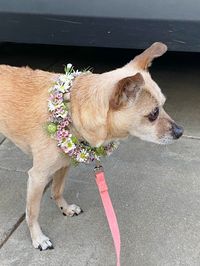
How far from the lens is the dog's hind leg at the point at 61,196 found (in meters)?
3.57

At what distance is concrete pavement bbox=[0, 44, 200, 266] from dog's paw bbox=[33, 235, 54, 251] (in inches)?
1.5

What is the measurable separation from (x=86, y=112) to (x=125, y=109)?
23cm

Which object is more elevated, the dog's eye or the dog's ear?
the dog's ear

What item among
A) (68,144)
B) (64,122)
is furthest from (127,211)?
(64,122)

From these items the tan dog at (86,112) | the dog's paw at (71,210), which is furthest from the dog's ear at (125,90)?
the dog's paw at (71,210)

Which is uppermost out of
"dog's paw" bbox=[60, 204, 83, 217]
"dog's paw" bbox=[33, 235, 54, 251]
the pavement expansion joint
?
"dog's paw" bbox=[33, 235, 54, 251]

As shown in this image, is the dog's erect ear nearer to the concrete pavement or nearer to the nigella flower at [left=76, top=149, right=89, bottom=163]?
the nigella flower at [left=76, top=149, right=89, bottom=163]

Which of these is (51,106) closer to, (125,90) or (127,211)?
(125,90)

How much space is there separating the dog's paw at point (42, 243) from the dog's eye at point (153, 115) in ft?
3.59

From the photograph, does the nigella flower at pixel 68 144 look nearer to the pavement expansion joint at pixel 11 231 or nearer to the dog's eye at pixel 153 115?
the dog's eye at pixel 153 115

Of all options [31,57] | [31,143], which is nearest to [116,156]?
[31,143]

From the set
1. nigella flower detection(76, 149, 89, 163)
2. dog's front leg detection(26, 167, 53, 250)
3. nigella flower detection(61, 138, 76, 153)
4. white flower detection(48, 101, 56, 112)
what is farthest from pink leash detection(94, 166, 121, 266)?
white flower detection(48, 101, 56, 112)

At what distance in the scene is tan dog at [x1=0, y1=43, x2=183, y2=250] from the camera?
2768mm

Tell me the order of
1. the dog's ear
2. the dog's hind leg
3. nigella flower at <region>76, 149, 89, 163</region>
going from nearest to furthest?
1. the dog's ear
2. nigella flower at <region>76, 149, 89, 163</region>
3. the dog's hind leg
